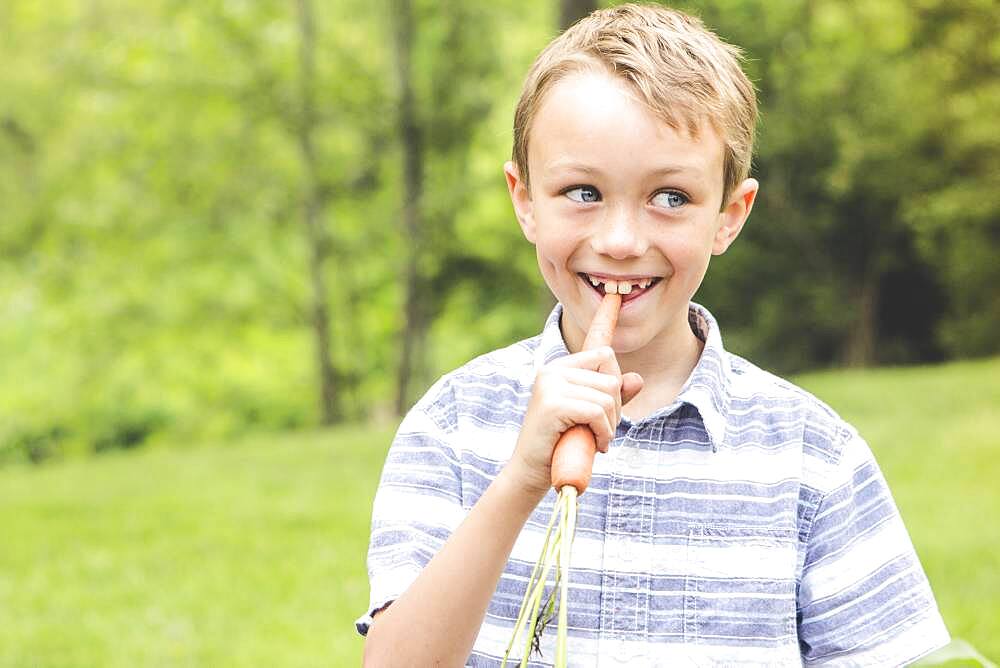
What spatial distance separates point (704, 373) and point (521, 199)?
1.33 feet

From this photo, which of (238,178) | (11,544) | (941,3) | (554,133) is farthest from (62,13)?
(554,133)

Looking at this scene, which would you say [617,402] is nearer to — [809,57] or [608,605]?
[608,605]

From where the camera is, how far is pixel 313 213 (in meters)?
17.1

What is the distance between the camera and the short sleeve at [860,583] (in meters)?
1.84

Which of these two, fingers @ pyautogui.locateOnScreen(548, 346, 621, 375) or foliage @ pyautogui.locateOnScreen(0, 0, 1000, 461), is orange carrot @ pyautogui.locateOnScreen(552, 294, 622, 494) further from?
foliage @ pyautogui.locateOnScreen(0, 0, 1000, 461)

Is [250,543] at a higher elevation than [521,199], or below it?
below

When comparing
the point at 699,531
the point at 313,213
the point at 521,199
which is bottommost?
the point at 313,213

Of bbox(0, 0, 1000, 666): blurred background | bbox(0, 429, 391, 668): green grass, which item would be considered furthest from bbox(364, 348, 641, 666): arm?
Result: bbox(0, 0, 1000, 666): blurred background

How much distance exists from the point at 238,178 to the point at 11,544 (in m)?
10.2

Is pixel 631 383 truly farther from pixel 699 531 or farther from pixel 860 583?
pixel 860 583

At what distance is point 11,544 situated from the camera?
6.89 meters

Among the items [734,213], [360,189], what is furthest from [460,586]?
[360,189]

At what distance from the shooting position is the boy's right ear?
6.24 ft

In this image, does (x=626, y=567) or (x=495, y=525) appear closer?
(x=495, y=525)
